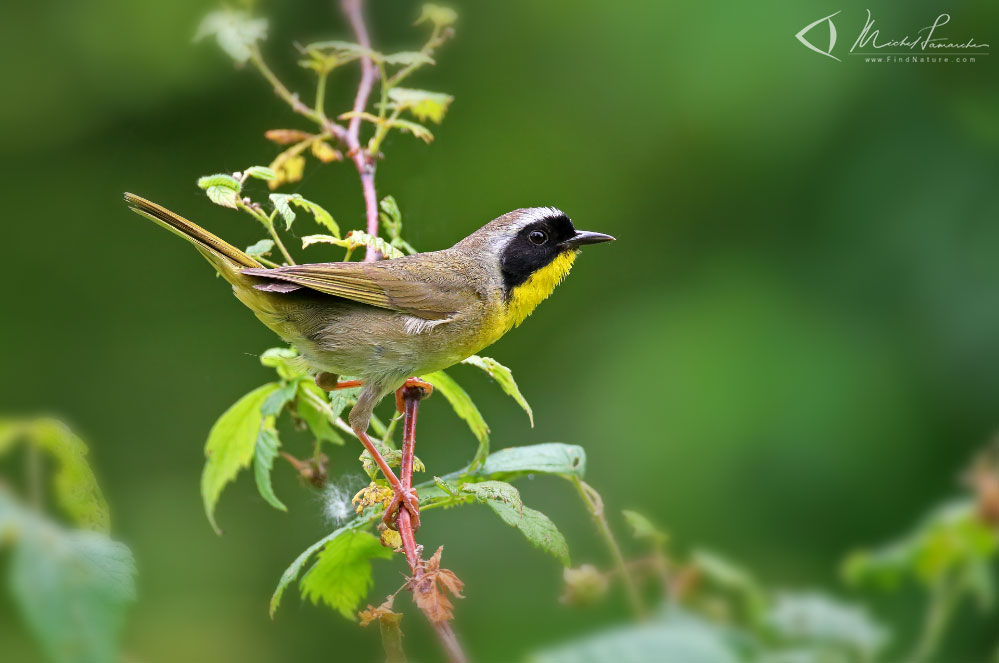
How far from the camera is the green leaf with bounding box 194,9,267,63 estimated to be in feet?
9.98

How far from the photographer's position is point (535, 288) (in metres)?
3.59

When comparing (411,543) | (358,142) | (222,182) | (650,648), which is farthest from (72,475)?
(358,142)

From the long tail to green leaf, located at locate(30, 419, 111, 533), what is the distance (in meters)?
1.60

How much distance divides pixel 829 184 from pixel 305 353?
320cm

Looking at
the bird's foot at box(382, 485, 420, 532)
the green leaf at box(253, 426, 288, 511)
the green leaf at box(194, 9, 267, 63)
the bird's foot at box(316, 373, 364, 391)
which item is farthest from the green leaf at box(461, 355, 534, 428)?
the green leaf at box(194, 9, 267, 63)

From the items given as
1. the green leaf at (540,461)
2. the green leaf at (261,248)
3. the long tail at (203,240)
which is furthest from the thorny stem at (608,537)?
the long tail at (203,240)

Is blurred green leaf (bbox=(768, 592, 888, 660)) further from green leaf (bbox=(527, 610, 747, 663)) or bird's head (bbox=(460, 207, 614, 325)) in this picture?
bird's head (bbox=(460, 207, 614, 325))

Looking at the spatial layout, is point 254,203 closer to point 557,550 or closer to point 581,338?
point 557,550

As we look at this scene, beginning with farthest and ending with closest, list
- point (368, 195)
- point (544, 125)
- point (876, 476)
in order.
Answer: point (544, 125), point (876, 476), point (368, 195)

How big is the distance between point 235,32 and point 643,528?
210 cm

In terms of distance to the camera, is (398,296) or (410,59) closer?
(410,59)

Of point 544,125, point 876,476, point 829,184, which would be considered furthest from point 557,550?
point 544,125

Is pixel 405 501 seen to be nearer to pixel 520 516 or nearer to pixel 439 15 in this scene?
pixel 520 516

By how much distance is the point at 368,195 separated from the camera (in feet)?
9.25
